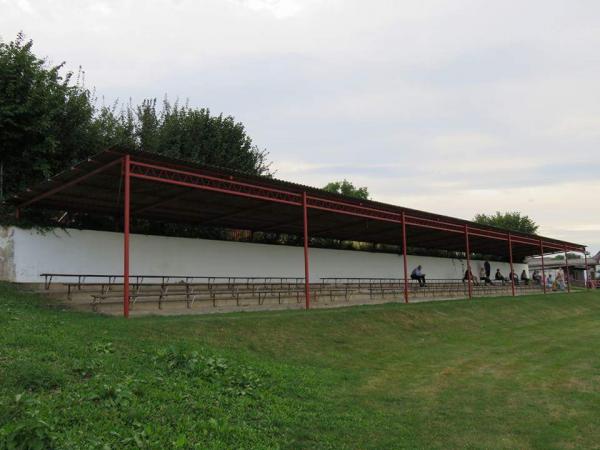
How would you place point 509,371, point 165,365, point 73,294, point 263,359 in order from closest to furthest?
point 165,365
point 263,359
point 509,371
point 73,294

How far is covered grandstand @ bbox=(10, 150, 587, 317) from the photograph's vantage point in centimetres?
1224

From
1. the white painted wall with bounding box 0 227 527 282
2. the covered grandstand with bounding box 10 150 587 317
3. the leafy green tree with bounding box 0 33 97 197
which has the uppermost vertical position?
the leafy green tree with bounding box 0 33 97 197

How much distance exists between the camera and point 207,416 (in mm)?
5242

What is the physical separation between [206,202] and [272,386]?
34.2ft

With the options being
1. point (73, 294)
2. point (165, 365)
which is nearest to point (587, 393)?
point (165, 365)

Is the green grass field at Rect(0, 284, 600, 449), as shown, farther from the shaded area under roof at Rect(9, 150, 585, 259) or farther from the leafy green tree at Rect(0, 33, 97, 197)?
the leafy green tree at Rect(0, 33, 97, 197)

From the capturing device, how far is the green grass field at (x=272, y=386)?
15.7 feet

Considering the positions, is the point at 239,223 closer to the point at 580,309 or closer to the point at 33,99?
the point at 33,99

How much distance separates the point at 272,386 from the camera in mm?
6938

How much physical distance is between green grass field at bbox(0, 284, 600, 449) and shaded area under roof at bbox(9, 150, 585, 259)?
346cm

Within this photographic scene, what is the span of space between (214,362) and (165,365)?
0.77 metres

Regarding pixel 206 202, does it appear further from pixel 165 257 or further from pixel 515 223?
pixel 515 223

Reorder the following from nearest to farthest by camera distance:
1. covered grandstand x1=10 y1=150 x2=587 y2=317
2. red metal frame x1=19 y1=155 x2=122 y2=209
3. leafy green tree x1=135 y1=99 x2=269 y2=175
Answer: red metal frame x1=19 y1=155 x2=122 y2=209 → covered grandstand x1=10 y1=150 x2=587 y2=317 → leafy green tree x1=135 y1=99 x2=269 y2=175

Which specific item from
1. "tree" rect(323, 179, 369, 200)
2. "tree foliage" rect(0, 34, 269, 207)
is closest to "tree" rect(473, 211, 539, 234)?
"tree" rect(323, 179, 369, 200)
